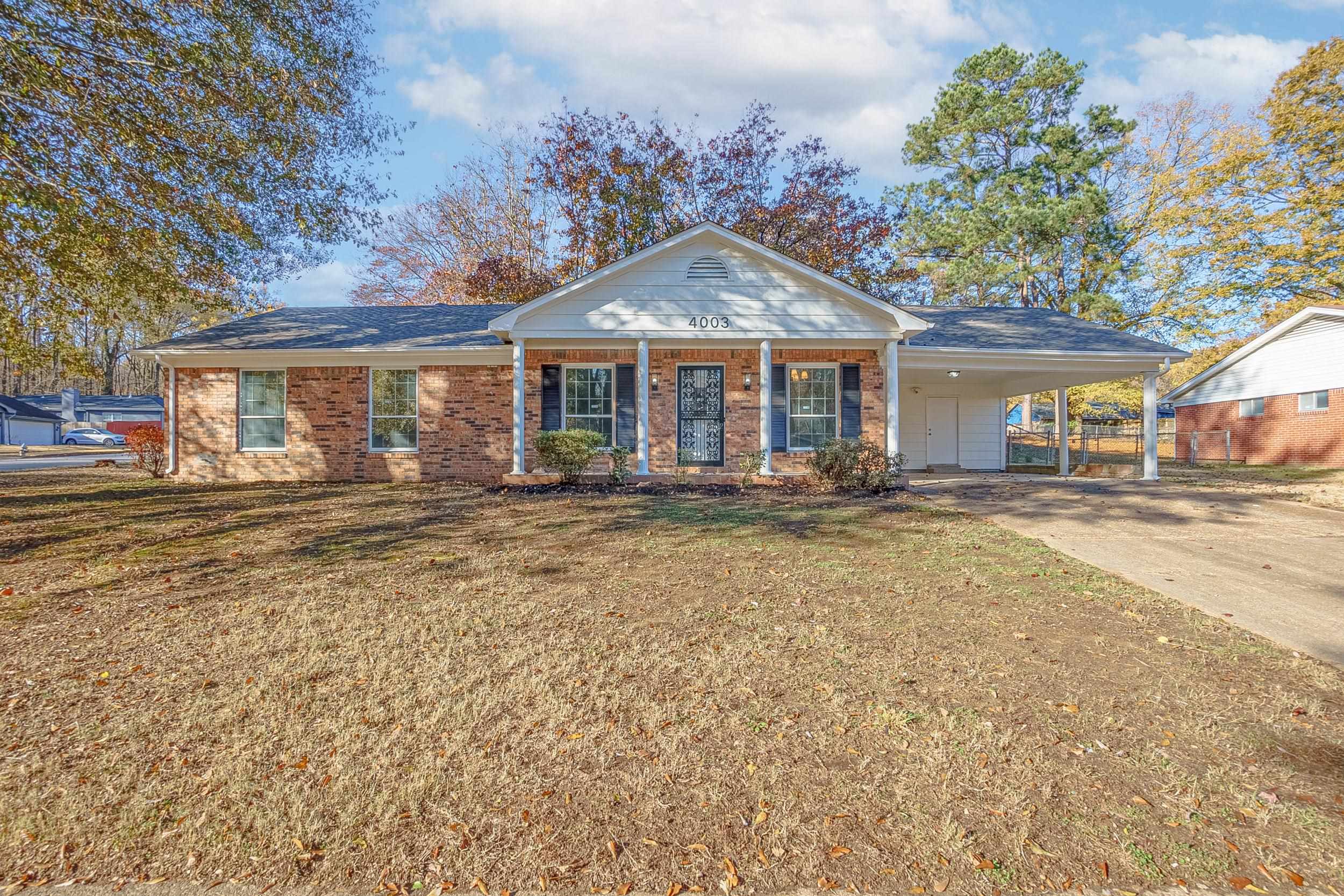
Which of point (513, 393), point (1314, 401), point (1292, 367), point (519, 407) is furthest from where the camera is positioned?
point (1292, 367)

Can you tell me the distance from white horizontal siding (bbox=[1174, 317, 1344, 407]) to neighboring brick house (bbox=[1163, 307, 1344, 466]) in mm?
17

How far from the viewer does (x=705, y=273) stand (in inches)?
466

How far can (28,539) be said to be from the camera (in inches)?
266

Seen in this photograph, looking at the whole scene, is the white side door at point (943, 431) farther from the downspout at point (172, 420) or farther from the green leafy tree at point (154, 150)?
the downspout at point (172, 420)

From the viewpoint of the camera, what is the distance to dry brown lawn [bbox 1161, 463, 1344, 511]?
408 inches

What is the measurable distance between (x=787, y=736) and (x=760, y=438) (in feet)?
31.2

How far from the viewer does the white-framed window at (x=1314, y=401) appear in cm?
1853

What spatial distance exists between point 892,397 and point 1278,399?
17.6m

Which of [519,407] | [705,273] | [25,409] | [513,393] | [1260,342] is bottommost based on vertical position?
[519,407]

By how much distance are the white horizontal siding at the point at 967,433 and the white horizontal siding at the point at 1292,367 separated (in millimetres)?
10520

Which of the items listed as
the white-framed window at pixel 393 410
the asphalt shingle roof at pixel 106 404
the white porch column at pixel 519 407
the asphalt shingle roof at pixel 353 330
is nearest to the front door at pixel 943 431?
the white porch column at pixel 519 407

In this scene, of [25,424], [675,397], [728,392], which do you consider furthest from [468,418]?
[25,424]

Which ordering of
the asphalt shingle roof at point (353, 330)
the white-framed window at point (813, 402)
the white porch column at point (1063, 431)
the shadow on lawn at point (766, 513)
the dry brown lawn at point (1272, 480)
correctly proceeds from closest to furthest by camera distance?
the shadow on lawn at point (766, 513) < the dry brown lawn at point (1272, 480) < the asphalt shingle roof at point (353, 330) < the white-framed window at point (813, 402) < the white porch column at point (1063, 431)

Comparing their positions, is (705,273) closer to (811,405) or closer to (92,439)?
(811,405)
